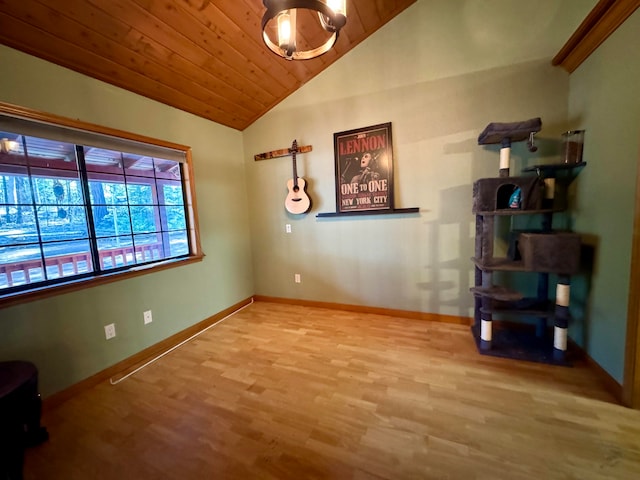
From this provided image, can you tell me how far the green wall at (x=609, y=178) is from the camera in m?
1.43

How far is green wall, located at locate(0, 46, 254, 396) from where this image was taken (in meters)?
1.56

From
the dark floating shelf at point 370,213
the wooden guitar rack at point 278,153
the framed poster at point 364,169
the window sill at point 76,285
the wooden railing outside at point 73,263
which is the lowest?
the window sill at point 76,285

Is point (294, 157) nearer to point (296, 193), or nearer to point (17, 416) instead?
point (296, 193)

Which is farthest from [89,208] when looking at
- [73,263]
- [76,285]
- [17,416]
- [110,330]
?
[17,416]

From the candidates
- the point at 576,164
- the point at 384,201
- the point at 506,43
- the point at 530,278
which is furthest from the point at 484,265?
the point at 506,43

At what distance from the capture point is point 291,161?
9.96 ft

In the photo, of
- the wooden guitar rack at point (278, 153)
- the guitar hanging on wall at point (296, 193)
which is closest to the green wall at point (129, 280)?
the wooden guitar rack at point (278, 153)

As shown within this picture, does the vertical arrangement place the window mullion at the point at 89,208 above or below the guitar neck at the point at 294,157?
below

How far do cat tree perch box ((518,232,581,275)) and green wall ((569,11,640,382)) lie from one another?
0.14 m

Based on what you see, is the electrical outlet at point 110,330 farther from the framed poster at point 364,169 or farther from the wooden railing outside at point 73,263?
the framed poster at point 364,169

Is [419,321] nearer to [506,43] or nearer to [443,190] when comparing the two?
[443,190]

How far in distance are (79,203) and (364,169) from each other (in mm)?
2439

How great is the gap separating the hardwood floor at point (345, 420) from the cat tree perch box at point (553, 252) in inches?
28.5

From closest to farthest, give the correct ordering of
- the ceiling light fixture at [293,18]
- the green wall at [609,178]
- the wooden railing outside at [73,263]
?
the ceiling light fixture at [293,18] → the green wall at [609,178] → the wooden railing outside at [73,263]
